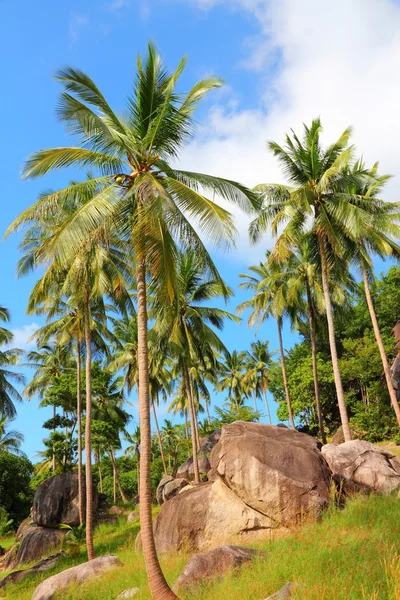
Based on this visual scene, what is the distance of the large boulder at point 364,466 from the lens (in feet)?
46.9

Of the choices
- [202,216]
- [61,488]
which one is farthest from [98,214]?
[61,488]

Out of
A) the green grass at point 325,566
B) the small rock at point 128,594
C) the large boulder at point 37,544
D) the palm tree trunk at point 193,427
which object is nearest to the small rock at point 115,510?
the large boulder at point 37,544

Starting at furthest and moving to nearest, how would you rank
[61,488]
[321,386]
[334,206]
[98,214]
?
[321,386]
[61,488]
[334,206]
[98,214]

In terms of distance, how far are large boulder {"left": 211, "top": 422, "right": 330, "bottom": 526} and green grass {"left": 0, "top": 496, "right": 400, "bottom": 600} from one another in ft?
2.25

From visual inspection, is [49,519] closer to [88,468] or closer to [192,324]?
[88,468]

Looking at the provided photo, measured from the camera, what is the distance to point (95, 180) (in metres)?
12.0

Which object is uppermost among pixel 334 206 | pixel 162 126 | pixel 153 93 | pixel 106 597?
pixel 334 206

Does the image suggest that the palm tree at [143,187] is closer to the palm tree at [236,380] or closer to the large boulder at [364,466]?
the large boulder at [364,466]

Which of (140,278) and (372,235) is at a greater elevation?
(372,235)

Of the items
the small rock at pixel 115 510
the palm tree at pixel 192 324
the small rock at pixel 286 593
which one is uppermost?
the palm tree at pixel 192 324

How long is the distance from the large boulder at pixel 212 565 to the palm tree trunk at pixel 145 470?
1.29 feet

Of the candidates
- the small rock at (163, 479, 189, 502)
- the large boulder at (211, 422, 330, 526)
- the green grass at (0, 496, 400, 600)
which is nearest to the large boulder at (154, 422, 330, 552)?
the large boulder at (211, 422, 330, 526)

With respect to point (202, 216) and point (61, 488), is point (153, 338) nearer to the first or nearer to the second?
point (61, 488)

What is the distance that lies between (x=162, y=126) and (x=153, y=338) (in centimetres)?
1702
